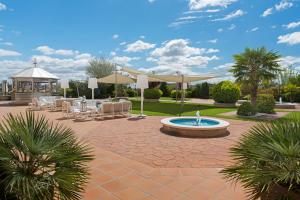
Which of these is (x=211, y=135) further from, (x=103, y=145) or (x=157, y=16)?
(x=157, y=16)

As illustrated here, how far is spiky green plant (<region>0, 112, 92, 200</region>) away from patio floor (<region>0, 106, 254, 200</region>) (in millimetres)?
1343

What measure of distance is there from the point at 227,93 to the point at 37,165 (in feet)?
61.3

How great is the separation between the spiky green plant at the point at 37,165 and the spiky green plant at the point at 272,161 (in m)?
1.65

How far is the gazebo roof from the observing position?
19.6 meters

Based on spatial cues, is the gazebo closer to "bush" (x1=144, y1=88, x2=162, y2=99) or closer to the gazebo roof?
the gazebo roof

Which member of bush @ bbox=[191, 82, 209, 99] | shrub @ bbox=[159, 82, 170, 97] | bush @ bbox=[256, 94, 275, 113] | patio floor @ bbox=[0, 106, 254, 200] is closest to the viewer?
patio floor @ bbox=[0, 106, 254, 200]

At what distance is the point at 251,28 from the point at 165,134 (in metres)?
12.1

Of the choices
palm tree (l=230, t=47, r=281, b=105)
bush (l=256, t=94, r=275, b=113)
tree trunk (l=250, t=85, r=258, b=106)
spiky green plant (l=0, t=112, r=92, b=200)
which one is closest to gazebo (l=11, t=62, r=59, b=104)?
palm tree (l=230, t=47, r=281, b=105)

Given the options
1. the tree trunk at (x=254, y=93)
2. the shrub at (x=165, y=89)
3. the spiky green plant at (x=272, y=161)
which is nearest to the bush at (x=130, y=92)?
the shrub at (x=165, y=89)

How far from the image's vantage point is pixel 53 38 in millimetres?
20234

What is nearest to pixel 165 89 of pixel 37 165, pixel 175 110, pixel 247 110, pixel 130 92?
pixel 130 92

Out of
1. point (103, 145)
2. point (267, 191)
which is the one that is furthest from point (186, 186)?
point (103, 145)

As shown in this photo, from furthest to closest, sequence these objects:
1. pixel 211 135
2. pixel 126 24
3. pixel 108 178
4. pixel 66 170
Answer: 1. pixel 126 24
2. pixel 211 135
3. pixel 108 178
4. pixel 66 170

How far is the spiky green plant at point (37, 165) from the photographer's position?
1.74 metres
